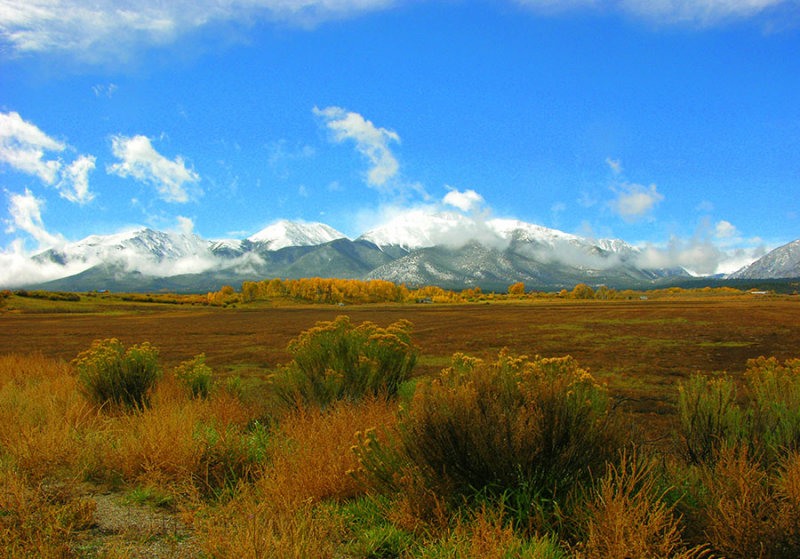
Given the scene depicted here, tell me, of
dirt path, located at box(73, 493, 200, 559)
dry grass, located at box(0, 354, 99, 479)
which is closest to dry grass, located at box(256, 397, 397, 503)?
dirt path, located at box(73, 493, 200, 559)

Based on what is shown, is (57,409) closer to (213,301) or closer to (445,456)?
(445,456)

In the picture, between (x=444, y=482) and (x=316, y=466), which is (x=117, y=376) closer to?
(x=316, y=466)

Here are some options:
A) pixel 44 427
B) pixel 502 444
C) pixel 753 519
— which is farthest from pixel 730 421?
pixel 44 427

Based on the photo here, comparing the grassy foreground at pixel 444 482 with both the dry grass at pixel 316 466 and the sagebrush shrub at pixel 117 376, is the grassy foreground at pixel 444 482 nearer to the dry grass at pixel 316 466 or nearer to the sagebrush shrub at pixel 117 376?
the dry grass at pixel 316 466

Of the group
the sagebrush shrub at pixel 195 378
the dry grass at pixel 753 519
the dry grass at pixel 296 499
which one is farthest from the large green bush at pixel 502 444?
the sagebrush shrub at pixel 195 378

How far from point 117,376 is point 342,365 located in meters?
4.36

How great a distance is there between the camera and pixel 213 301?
130 meters

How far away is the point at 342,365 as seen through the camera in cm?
845

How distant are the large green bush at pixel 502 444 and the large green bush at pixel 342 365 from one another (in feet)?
12.4

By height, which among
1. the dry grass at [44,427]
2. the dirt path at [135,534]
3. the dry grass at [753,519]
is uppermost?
the dry grass at [753,519]

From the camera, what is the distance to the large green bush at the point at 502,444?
3809mm

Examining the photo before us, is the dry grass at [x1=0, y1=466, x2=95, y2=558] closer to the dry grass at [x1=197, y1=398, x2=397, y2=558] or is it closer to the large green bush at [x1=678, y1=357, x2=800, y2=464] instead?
the dry grass at [x1=197, y1=398, x2=397, y2=558]

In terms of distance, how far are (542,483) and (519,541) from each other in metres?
0.81

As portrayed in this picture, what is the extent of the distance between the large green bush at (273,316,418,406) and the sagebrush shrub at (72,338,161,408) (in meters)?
Answer: 2.64
